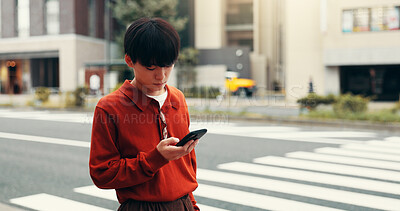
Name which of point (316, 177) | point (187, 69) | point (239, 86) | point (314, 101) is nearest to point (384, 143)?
point (316, 177)

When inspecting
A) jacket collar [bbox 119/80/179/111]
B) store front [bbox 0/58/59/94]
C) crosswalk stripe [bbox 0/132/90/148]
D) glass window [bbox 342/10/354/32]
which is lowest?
crosswalk stripe [bbox 0/132/90/148]

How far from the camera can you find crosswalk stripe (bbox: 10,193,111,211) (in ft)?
15.9

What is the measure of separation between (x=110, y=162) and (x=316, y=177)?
16.8 feet

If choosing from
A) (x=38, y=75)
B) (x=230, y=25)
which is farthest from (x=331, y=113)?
(x=38, y=75)

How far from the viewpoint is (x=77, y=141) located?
998 centimetres

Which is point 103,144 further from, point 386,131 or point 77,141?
point 386,131

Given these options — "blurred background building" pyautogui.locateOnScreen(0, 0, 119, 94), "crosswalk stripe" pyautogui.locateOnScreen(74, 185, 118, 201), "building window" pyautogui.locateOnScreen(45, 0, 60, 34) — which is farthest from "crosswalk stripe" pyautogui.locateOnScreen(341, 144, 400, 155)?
"building window" pyautogui.locateOnScreen(45, 0, 60, 34)

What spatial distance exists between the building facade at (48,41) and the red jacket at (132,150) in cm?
3224

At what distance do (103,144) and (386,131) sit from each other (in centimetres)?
1242

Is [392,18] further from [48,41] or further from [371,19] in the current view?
[48,41]

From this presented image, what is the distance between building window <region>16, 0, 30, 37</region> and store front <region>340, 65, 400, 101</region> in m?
27.3

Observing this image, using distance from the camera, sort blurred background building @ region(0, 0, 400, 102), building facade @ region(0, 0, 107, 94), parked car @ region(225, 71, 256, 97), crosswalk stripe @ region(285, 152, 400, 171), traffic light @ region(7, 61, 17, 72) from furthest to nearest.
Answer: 1. traffic light @ region(7, 61, 17, 72)
2. building facade @ region(0, 0, 107, 94)
3. parked car @ region(225, 71, 256, 97)
4. blurred background building @ region(0, 0, 400, 102)
5. crosswalk stripe @ region(285, 152, 400, 171)

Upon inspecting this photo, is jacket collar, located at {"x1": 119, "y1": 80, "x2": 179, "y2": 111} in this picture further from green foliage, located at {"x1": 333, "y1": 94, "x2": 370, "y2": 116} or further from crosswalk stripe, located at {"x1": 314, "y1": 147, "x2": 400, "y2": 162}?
green foliage, located at {"x1": 333, "y1": 94, "x2": 370, "y2": 116}

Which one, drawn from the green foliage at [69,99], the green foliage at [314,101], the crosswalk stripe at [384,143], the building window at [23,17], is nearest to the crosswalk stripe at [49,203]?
the crosswalk stripe at [384,143]
